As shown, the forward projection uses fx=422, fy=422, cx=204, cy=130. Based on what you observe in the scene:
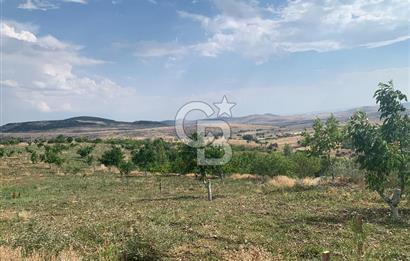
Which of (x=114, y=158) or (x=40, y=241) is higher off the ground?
(x=40, y=241)

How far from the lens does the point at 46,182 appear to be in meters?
43.2

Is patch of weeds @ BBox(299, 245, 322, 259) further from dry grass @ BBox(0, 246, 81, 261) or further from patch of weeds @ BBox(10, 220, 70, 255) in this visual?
patch of weeds @ BBox(10, 220, 70, 255)

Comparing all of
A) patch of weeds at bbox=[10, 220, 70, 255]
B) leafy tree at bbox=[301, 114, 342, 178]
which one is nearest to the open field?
patch of weeds at bbox=[10, 220, 70, 255]

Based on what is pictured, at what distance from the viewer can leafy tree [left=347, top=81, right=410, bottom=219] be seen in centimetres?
1653

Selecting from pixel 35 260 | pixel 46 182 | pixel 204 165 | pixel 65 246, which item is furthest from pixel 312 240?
pixel 46 182

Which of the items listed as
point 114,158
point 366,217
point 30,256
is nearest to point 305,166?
point 114,158

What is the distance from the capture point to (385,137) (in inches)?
662

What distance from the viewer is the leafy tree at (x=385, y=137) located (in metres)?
16.5

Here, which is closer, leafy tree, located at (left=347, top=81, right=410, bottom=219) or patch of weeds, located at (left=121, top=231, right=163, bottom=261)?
patch of weeds, located at (left=121, top=231, right=163, bottom=261)

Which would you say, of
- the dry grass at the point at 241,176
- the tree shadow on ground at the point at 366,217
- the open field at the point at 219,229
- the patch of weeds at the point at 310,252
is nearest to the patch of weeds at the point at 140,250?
the open field at the point at 219,229

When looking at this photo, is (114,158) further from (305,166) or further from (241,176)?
(305,166)

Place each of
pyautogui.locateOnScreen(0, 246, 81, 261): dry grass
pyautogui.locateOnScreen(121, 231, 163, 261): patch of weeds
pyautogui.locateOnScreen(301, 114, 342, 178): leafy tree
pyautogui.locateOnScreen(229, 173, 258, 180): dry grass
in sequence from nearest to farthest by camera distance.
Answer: pyautogui.locateOnScreen(0, 246, 81, 261): dry grass
pyautogui.locateOnScreen(121, 231, 163, 261): patch of weeds
pyautogui.locateOnScreen(301, 114, 342, 178): leafy tree
pyautogui.locateOnScreen(229, 173, 258, 180): dry grass

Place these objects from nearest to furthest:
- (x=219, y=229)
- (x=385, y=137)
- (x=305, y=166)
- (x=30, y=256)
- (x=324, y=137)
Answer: (x=30, y=256)
(x=219, y=229)
(x=385, y=137)
(x=324, y=137)
(x=305, y=166)

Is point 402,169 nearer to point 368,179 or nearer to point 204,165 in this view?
point 368,179
